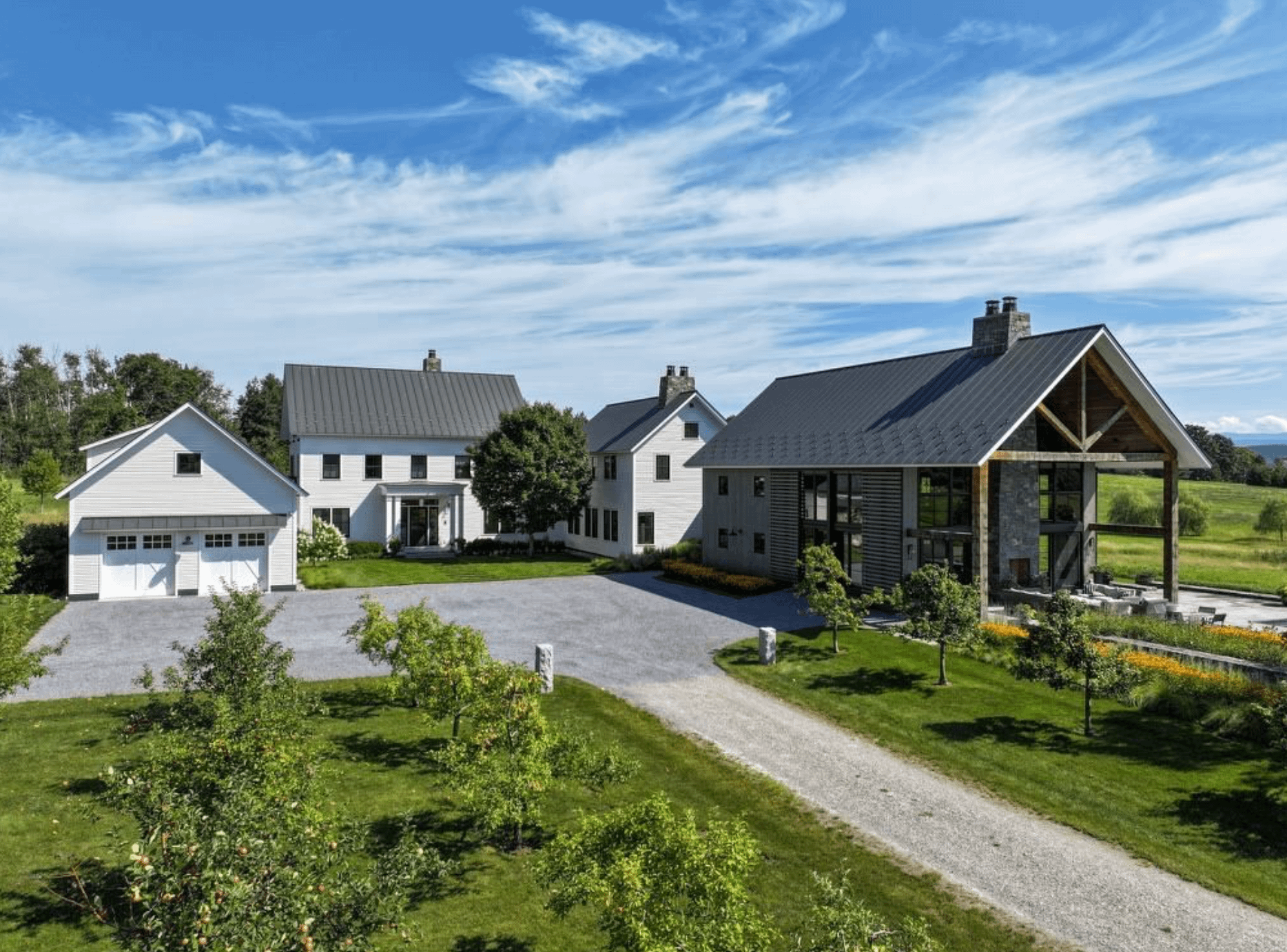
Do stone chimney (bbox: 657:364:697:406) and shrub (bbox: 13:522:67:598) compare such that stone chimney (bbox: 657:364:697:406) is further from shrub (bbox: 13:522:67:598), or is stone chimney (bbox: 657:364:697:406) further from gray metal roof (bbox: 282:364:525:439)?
shrub (bbox: 13:522:67:598)

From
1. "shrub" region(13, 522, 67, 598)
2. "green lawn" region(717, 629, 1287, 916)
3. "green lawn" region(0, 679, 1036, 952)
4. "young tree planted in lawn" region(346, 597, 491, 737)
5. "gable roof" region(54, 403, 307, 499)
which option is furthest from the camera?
"shrub" region(13, 522, 67, 598)

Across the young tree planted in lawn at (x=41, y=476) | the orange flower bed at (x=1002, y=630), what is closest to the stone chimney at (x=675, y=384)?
the orange flower bed at (x=1002, y=630)

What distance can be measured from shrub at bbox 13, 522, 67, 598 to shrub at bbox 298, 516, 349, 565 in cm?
921

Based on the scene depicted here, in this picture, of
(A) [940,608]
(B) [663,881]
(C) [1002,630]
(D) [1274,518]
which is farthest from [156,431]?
(D) [1274,518]

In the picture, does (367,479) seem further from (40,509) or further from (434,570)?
(40,509)

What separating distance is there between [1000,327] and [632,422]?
72.0 feet

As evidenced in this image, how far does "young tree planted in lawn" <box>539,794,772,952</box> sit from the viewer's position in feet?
23.0

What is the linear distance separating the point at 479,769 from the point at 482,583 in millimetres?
25241

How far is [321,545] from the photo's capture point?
132ft

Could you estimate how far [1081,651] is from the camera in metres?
17.4

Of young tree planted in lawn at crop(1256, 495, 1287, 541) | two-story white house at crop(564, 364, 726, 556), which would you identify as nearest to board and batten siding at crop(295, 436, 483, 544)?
two-story white house at crop(564, 364, 726, 556)

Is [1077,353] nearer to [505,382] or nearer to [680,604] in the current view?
[680,604]

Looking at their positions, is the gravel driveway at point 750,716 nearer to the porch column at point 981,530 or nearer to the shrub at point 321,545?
the porch column at point 981,530

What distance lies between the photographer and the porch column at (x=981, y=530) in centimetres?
2512
